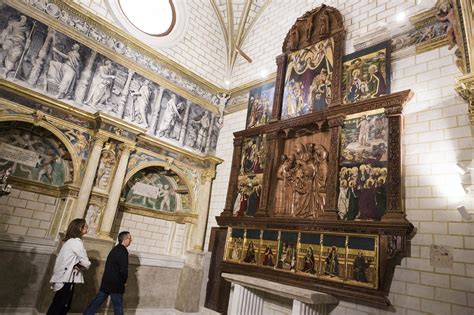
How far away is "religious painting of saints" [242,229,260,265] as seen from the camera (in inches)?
280

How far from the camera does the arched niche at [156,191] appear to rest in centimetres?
852

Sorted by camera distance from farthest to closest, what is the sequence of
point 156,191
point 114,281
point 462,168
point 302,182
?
point 156,191, point 302,182, point 114,281, point 462,168

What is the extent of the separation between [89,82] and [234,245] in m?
5.46

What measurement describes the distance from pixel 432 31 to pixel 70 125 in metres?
8.06

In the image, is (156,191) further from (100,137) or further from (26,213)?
(26,213)

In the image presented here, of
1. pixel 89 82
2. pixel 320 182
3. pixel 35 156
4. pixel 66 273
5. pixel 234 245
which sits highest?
pixel 89 82

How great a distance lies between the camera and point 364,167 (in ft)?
19.6

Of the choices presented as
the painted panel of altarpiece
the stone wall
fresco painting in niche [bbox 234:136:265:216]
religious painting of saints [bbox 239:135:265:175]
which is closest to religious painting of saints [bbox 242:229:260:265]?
the painted panel of altarpiece

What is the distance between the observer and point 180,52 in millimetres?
9641

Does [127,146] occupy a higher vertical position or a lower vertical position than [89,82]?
lower

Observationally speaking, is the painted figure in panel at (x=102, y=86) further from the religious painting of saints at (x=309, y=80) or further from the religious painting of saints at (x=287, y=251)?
the religious painting of saints at (x=287, y=251)

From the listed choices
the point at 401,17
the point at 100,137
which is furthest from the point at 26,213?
the point at 401,17

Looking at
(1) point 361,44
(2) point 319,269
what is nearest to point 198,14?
(1) point 361,44

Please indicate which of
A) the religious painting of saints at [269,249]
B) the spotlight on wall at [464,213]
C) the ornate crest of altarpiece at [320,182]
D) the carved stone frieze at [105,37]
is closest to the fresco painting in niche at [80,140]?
the carved stone frieze at [105,37]
